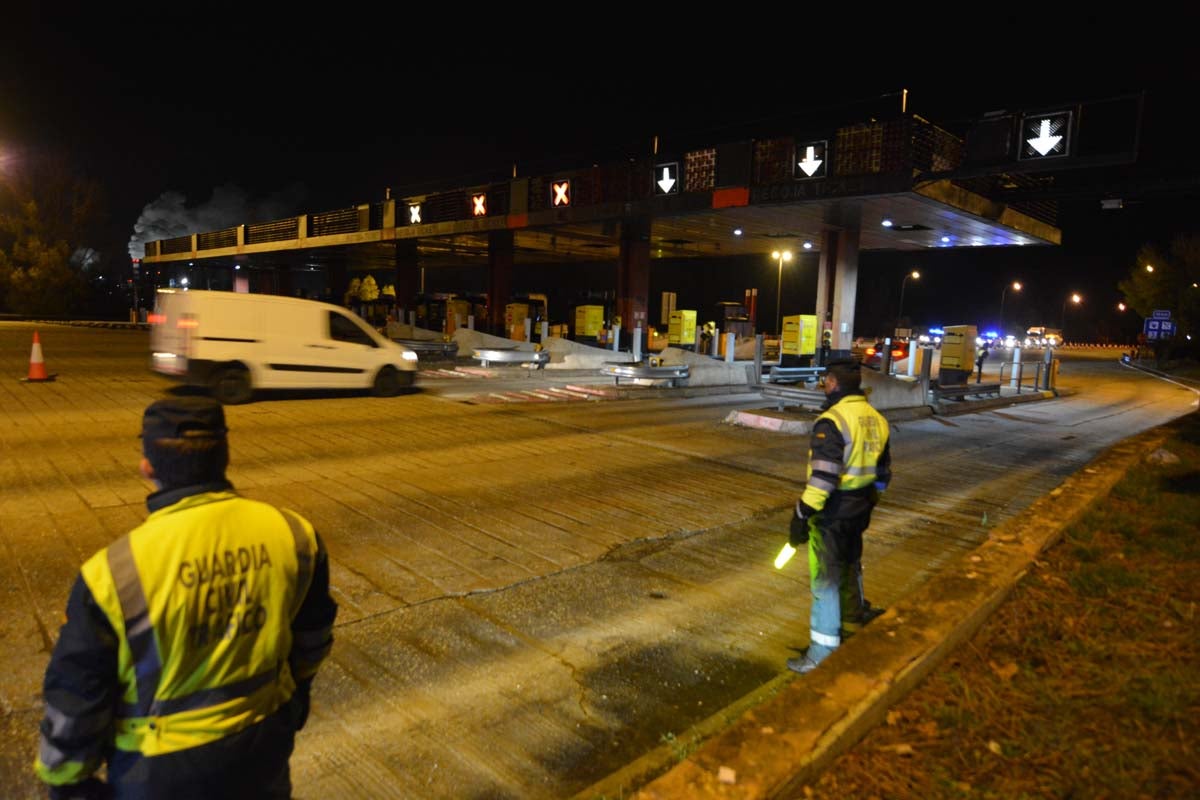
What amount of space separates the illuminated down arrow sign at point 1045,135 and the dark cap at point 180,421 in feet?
61.7

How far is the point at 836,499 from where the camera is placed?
164 inches

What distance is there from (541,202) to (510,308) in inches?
247

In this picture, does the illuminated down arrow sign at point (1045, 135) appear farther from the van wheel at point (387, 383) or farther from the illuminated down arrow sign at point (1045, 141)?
the van wheel at point (387, 383)

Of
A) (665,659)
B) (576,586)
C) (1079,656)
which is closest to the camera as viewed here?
(1079,656)

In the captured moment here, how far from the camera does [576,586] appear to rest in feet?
17.5

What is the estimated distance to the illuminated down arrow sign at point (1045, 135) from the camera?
16.0 metres

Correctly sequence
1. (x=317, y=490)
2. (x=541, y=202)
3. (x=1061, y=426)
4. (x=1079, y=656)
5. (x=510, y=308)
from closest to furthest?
(x=1079, y=656), (x=317, y=490), (x=1061, y=426), (x=541, y=202), (x=510, y=308)

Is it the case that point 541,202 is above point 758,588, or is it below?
above

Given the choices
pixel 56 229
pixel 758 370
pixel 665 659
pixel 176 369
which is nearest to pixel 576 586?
pixel 665 659

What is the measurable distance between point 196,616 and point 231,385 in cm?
1249

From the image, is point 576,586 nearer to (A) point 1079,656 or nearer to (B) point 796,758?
(B) point 796,758

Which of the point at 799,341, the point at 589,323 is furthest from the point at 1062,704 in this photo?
the point at 589,323

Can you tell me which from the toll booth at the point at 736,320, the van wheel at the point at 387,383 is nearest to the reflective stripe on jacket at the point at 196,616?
the van wheel at the point at 387,383

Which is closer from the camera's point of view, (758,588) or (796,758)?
(796,758)
